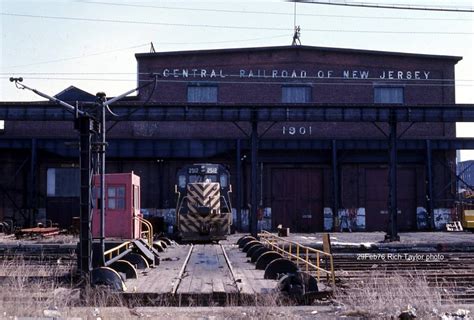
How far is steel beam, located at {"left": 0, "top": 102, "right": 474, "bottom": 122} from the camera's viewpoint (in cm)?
2942

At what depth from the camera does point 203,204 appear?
87.4 feet

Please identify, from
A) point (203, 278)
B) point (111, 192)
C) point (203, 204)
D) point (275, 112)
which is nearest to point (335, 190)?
point (275, 112)

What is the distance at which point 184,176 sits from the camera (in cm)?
2797

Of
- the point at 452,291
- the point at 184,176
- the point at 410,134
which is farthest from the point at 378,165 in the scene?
the point at 452,291

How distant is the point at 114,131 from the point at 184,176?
16.4 m

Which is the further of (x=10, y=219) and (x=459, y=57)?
(x=459, y=57)

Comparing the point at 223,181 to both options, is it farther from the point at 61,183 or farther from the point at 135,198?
the point at 61,183

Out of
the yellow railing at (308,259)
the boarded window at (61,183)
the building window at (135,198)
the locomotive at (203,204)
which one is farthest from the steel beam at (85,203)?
the boarded window at (61,183)

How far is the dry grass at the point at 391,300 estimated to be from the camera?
10586mm

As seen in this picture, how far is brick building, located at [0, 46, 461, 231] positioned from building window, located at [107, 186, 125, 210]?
1992 centimetres

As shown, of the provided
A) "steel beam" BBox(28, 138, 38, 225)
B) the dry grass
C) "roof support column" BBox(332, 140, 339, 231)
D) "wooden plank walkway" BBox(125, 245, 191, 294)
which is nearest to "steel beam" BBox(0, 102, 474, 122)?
"steel beam" BBox(28, 138, 38, 225)

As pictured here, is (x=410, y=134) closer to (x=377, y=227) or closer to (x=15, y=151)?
(x=377, y=227)

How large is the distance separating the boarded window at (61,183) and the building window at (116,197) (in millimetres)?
22381

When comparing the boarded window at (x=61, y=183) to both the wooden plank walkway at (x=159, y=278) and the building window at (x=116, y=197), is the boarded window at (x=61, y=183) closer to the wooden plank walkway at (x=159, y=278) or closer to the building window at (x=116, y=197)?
the building window at (x=116, y=197)
